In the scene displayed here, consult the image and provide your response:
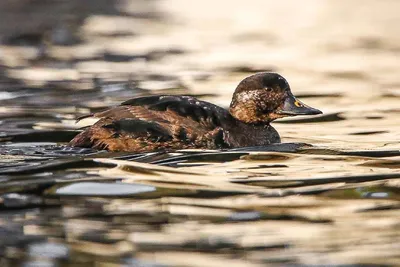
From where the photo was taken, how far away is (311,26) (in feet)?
79.9

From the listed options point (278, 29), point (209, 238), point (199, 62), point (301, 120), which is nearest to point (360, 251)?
point (209, 238)

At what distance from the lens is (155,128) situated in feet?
29.1

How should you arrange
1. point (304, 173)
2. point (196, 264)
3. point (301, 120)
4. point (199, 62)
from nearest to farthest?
point (196, 264), point (304, 173), point (301, 120), point (199, 62)

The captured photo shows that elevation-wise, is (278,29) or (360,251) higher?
(278,29)

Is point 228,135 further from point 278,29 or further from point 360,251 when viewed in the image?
point 278,29

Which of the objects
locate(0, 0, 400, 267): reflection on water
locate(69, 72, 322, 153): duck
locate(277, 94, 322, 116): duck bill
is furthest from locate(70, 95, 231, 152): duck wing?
locate(277, 94, 322, 116): duck bill

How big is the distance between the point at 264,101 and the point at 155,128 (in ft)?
4.04

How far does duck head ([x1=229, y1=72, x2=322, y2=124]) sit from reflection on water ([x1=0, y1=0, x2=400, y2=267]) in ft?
1.05

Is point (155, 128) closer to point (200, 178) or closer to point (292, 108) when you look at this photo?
point (200, 178)

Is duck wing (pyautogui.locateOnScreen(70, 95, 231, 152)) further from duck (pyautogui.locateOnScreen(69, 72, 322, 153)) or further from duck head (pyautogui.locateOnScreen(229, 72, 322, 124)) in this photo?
duck head (pyautogui.locateOnScreen(229, 72, 322, 124))

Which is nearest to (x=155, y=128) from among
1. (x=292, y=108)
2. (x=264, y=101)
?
(x=264, y=101)

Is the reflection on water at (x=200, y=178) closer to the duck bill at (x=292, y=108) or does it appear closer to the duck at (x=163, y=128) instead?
the duck at (x=163, y=128)

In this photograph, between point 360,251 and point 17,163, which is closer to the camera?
point 360,251

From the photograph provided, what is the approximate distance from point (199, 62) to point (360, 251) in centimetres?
1129
